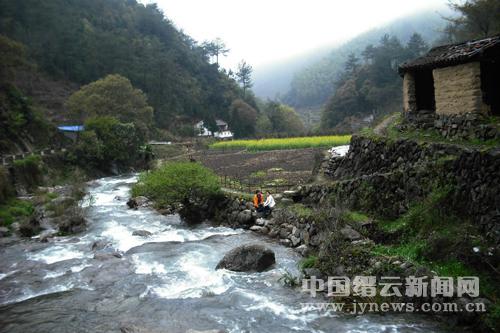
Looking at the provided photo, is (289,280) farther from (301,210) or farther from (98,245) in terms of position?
(98,245)

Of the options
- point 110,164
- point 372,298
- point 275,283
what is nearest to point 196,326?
point 275,283

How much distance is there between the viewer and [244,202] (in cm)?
2172

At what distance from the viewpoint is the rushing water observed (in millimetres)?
10547

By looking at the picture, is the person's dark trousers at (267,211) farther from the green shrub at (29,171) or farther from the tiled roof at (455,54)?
the green shrub at (29,171)

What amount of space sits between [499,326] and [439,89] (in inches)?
423

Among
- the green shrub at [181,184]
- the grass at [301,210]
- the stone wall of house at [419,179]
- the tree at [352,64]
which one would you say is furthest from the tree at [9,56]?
the tree at [352,64]

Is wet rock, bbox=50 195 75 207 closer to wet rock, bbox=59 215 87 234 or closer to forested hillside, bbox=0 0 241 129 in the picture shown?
wet rock, bbox=59 215 87 234

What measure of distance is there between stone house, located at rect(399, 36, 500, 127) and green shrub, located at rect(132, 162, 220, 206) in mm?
11570

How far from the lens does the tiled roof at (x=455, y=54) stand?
14.7m

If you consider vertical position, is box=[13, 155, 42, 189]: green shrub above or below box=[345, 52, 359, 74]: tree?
A: below

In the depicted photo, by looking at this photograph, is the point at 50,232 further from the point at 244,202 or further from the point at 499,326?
the point at 499,326

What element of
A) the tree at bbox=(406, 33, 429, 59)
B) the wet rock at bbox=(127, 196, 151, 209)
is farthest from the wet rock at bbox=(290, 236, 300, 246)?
the tree at bbox=(406, 33, 429, 59)

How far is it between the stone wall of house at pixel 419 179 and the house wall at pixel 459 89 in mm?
1901

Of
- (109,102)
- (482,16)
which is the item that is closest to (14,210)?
(109,102)
